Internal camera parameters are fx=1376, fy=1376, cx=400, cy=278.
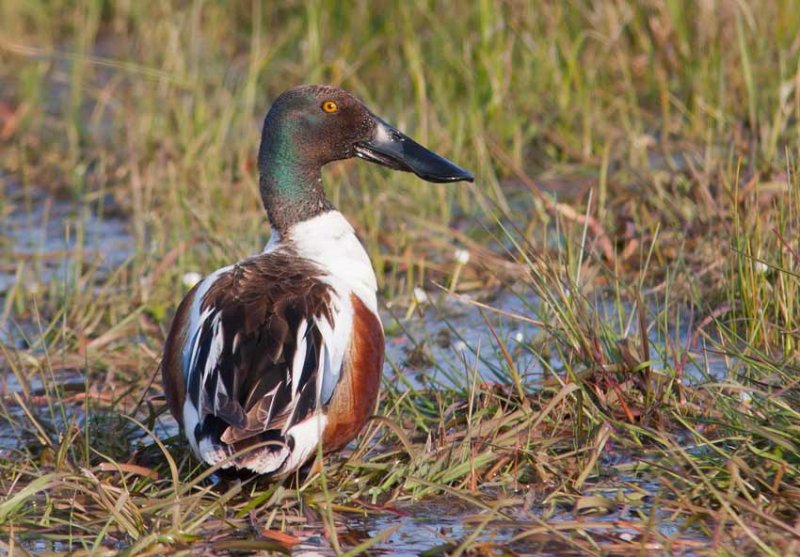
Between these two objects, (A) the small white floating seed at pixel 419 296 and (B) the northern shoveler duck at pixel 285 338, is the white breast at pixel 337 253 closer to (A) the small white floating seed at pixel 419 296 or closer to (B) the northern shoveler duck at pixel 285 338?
(B) the northern shoveler duck at pixel 285 338

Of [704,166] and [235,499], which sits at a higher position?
[704,166]

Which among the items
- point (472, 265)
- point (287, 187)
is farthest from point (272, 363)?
point (472, 265)

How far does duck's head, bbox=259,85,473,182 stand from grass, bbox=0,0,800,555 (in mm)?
411

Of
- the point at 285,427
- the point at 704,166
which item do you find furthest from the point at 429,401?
the point at 704,166

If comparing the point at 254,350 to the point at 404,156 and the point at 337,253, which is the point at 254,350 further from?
the point at 404,156

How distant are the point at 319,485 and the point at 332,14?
4.54 m

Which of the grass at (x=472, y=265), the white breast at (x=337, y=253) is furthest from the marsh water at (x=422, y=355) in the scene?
the white breast at (x=337, y=253)

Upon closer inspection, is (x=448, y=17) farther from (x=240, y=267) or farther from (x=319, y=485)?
(x=319, y=485)

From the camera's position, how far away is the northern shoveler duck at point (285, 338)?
322cm

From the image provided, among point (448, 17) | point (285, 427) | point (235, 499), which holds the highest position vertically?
point (448, 17)

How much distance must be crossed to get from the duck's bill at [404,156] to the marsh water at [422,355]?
0.44m

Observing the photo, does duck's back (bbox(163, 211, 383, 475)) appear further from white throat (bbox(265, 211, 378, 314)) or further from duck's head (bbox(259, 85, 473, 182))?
duck's head (bbox(259, 85, 473, 182))

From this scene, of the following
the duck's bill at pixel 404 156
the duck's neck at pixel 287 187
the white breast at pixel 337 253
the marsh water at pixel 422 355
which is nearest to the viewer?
the marsh water at pixel 422 355

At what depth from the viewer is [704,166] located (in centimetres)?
517
